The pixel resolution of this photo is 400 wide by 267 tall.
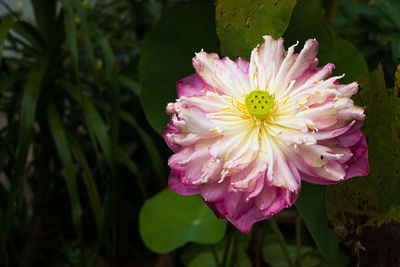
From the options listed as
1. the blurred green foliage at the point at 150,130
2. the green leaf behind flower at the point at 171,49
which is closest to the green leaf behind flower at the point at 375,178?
the blurred green foliage at the point at 150,130

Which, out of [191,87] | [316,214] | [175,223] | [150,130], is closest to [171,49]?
[191,87]

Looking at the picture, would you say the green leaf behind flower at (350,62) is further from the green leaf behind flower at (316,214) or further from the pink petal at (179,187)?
the pink petal at (179,187)

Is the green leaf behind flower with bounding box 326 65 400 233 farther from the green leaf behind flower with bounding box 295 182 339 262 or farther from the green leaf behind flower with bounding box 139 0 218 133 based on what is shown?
the green leaf behind flower with bounding box 139 0 218 133

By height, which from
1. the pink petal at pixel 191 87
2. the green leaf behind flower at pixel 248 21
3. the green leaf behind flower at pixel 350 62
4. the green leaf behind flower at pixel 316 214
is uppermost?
the green leaf behind flower at pixel 248 21

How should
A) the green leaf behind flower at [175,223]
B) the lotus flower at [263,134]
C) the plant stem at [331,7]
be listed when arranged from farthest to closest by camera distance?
the green leaf behind flower at [175,223]
the plant stem at [331,7]
the lotus flower at [263,134]

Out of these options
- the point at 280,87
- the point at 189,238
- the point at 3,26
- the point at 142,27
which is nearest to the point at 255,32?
the point at 280,87

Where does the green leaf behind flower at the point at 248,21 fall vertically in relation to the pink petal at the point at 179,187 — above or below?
above

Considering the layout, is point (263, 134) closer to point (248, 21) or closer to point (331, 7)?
point (248, 21)

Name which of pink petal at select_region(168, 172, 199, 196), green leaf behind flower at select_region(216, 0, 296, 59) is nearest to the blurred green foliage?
green leaf behind flower at select_region(216, 0, 296, 59)
